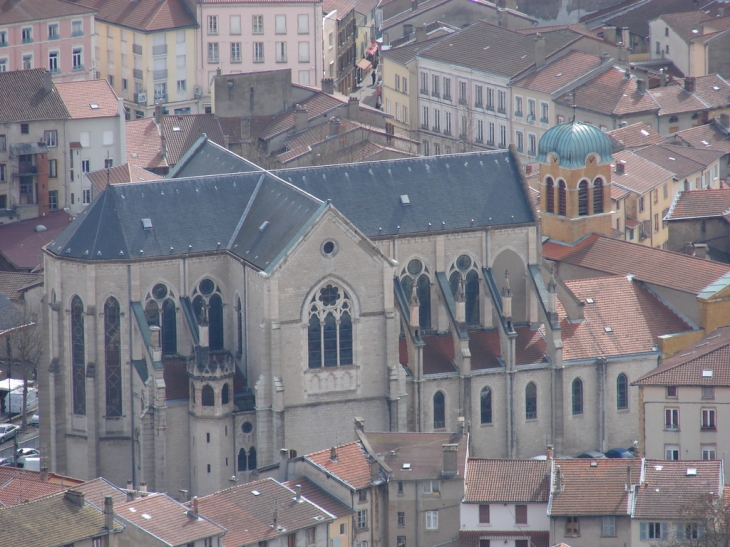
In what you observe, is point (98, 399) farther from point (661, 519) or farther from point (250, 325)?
point (661, 519)

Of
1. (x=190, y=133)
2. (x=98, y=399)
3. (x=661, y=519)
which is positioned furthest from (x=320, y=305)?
(x=190, y=133)

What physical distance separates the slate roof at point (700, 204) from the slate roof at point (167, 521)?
58866mm

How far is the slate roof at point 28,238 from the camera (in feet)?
576

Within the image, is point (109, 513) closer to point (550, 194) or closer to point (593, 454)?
point (593, 454)

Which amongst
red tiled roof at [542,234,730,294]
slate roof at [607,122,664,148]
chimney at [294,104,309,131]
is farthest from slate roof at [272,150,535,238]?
chimney at [294,104,309,131]

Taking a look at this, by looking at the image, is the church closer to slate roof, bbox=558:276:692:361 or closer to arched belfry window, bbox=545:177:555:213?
slate roof, bbox=558:276:692:361


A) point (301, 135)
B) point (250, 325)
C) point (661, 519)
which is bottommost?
point (661, 519)

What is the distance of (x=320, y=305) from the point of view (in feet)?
451

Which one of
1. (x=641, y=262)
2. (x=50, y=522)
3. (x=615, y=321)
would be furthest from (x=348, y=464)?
(x=641, y=262)

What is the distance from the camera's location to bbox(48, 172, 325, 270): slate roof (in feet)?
455

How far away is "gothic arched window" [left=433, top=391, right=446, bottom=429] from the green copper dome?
1939 cm

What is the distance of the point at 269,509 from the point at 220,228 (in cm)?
2170

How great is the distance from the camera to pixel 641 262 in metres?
152

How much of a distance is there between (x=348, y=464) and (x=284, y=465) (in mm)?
3882
